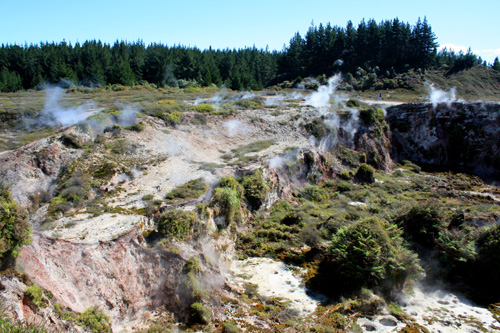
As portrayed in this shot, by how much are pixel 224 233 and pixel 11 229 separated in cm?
817

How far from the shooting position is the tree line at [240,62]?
60.3 metres

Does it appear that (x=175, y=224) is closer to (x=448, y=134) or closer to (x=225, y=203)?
(x=225, y=203)

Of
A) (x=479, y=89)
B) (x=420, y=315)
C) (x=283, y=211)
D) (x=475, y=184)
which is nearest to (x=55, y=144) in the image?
(x=283, y=211)

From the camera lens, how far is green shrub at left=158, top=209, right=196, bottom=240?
11.5 meters

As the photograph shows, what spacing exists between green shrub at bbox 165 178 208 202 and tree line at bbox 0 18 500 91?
45736mm

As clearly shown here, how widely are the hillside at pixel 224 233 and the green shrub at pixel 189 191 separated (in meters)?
0.07

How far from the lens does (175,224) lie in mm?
11617

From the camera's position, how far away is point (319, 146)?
1075 inches

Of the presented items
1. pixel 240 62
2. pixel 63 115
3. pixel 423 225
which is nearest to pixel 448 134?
pixel 423 225

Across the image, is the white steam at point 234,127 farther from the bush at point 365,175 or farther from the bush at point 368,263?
the bush at point 368,263

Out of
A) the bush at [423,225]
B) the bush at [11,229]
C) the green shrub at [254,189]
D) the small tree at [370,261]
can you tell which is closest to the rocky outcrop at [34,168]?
the bush at [11,229]

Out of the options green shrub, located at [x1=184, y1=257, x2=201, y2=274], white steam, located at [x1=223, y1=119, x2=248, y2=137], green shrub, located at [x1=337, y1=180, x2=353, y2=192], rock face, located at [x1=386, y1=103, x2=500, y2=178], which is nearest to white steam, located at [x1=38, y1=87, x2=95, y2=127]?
white steam, located at [x1=223, y1=119, x2=248, y2=137]

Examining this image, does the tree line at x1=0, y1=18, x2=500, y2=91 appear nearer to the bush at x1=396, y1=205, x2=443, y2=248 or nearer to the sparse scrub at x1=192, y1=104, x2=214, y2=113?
the sparse scrub at x1=192, y1=104, x2=214, y2=113

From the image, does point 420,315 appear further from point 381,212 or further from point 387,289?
point 381,212
